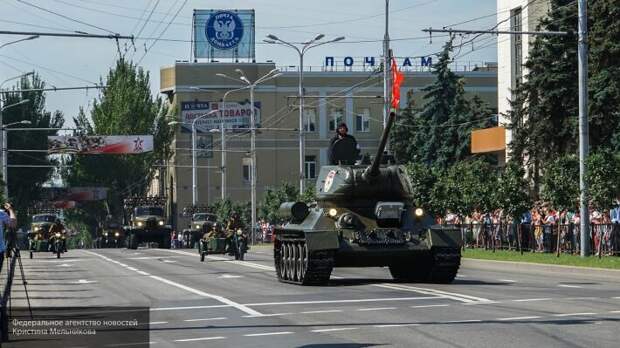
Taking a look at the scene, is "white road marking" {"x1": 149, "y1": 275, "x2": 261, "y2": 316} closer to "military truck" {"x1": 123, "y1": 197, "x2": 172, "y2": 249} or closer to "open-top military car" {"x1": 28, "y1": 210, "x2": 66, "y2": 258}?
"open-top military car" {"x1": 28, "y1": 210, "x2": 66, "y2": 258}

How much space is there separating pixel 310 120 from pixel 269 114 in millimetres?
3685

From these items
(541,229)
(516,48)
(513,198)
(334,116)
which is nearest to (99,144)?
(334,116)

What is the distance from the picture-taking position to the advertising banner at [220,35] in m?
104

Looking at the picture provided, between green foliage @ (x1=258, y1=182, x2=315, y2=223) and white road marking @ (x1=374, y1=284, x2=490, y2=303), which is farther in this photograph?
green foliage @ (x1=258, y1=182, x2=315, y2=223)

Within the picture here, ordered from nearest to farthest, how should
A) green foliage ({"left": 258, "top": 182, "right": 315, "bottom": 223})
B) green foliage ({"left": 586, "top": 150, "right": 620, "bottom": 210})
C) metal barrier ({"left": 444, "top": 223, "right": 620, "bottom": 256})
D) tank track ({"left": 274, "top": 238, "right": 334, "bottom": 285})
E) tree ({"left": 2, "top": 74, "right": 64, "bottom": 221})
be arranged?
tank track ({"left": 274, "top": 238, "right": 334, "bottom": 285}) < green foliage ({"left": 586, "top": 150, "right": 620, "bottom": 210}) < metal barrier ({"left": 444, "top": 223, "right": 620, "bottom": 256}) < green foliage ({"left": 258, "top": 182, "right": 315, "bottom": 223}) < tree ({"left": 2, "top": 74, "right": 64, "bottom": 221})

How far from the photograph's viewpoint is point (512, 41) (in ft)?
228

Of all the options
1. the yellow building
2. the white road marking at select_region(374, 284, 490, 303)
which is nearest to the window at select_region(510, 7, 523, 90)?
the yellow building

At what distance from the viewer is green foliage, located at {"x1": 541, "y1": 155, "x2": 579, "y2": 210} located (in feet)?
125

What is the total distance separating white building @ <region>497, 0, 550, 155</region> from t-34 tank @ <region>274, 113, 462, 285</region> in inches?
1491

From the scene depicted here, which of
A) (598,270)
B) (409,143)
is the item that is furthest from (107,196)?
(598,270)

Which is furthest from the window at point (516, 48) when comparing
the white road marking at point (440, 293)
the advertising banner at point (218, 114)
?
the white road marking at point (440, 293)

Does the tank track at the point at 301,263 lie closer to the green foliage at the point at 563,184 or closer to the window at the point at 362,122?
the green foliage at the point at 563,184

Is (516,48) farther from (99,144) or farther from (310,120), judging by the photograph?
(310,120)

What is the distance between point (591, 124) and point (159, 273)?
73.5 ft
